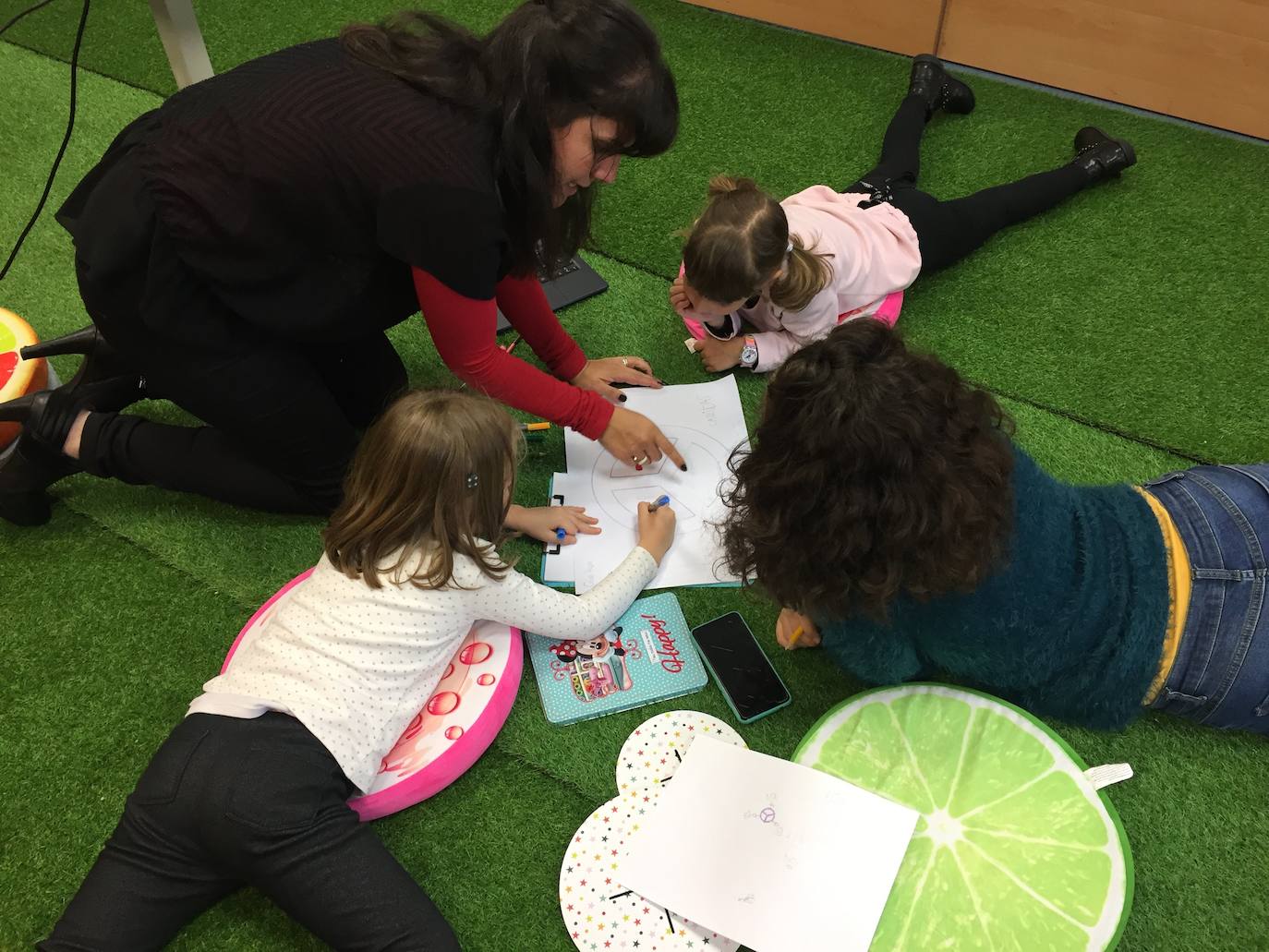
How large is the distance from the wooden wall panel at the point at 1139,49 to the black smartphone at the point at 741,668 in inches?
71.3

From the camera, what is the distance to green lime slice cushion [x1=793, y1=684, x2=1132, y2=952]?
1.05m

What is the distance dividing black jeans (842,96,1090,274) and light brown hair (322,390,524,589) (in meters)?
1.12

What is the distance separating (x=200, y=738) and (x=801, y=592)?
2.47 ft

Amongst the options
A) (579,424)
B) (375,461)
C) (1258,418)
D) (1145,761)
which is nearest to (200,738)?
(375,461)

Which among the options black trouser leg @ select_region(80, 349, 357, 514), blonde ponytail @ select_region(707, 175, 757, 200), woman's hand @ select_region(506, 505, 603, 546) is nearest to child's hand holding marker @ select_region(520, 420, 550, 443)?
woman's hand @ select_region(506, 505, 603, 546)

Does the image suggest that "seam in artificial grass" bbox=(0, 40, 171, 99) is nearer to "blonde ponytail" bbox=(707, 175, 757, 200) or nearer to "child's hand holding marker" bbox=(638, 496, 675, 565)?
"blonde ponytail" bbox=(707, 175, 757, 200)

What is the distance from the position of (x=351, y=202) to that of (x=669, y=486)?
Answer: 69 centimetres

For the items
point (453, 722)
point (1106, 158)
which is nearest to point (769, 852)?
point (453, 722)

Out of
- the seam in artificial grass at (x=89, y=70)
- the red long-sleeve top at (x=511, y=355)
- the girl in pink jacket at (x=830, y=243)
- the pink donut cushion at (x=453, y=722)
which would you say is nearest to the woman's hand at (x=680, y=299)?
the girl in pink jacket at (x=830, y=243)

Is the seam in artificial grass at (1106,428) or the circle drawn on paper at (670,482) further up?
the circle drawn on paper at (670,482)

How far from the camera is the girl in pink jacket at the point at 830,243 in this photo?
151 cm

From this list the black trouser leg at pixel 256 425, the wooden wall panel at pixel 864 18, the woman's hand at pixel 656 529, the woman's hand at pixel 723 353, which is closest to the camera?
the black trouser leg at pixel 256 425

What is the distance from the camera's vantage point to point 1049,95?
2.28 meters

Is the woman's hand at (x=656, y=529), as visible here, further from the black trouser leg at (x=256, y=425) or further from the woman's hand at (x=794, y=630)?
the black trouser leg at (x=256, y=425)
